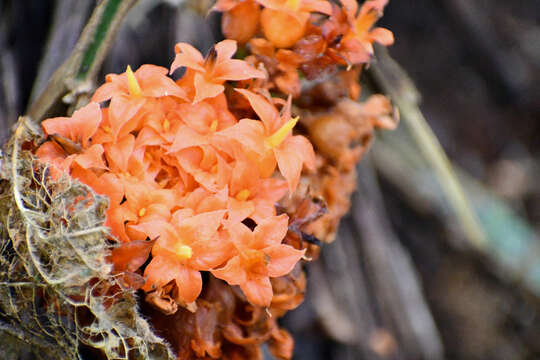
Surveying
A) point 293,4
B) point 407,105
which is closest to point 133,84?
point 293,4

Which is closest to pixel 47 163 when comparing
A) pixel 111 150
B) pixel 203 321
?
pixel 111 150

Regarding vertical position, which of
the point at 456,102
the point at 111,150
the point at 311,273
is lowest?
the point at 456,102

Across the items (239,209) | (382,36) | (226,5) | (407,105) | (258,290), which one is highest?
(226,5)

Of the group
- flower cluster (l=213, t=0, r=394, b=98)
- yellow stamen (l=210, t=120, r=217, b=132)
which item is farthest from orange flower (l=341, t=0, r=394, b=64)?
yellow stamen (l=210, t=120, r=217, b=132)

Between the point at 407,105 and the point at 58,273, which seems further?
the point at 407,105

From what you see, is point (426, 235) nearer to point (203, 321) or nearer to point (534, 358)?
point (534, 358)

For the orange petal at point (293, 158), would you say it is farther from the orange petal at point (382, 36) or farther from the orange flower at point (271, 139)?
the orange petal at point (382, 36)

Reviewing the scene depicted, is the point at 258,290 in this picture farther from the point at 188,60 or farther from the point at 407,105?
the point at 407,105

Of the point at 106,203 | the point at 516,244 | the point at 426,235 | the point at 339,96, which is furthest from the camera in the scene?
the point at 426,235
